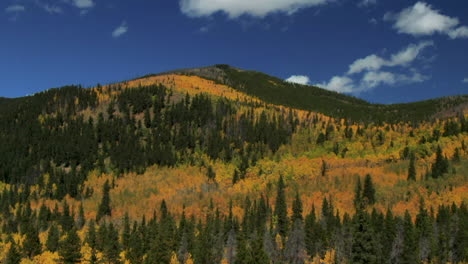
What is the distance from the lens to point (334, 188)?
633 ft

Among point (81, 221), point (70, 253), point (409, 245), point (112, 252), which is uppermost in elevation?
point (70, 253)

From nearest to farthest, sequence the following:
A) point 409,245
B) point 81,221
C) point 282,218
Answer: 1. point 409,245
2. point 282,218
3. point 81,221

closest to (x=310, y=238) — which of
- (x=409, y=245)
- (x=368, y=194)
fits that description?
(x=409, y=245)

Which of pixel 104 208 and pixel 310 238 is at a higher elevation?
pixel 104 208

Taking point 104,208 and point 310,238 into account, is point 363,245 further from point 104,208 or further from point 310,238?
point 104,208

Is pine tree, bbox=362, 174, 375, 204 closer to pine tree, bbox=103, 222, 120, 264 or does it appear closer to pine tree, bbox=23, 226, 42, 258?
pine tree, bbox=103, 222, 120, 264

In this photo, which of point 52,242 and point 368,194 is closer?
point 52,242

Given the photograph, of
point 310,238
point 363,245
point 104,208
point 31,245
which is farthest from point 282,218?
point 363,245

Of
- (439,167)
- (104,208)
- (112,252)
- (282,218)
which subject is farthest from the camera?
(439,167)

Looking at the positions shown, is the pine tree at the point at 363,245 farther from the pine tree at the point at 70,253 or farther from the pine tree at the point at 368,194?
the pine tree at the point at 368,194

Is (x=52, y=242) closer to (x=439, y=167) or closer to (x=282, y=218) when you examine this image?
(x=282, y=218)

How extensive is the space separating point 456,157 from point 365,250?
168811mm

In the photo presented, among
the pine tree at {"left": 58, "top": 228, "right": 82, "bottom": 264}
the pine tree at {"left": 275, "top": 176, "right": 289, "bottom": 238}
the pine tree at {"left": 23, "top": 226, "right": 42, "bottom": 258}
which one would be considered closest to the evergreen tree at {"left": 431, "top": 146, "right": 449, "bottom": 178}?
the pine tree at {"left": 275, "top": 176, "right": 289, "bottom": 238}

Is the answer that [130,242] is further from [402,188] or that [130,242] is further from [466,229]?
[402,188]
